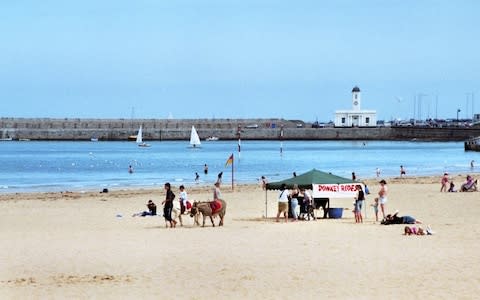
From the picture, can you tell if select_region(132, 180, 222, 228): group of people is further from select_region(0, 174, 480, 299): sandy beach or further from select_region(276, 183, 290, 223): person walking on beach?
select_region(276, 183, 290, 223): person walking on beach

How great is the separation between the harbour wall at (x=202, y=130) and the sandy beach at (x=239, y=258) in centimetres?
13546

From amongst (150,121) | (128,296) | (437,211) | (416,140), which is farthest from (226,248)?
(150,121)

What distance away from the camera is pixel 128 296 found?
13383 millimetres

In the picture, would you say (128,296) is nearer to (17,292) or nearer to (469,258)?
(17,292)

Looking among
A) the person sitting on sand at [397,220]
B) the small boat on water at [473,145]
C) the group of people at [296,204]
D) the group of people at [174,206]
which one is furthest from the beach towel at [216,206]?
the small boat on water at [473,145]

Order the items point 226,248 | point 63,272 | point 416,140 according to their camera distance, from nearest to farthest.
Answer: point 63,272
point 226,248
point 416,140

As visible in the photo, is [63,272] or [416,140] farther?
[416,140]

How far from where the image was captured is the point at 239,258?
16.9 meters

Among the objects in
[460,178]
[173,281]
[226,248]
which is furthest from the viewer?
[460,178]

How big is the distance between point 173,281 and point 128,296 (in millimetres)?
1204

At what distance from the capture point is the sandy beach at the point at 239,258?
13.7 metres

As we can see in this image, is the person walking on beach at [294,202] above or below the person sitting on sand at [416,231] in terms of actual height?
above

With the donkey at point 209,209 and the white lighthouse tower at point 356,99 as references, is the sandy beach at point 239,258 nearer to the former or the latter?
the donkey at point 209,209

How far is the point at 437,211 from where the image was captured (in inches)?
1045
